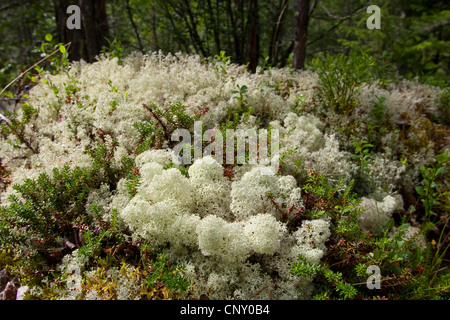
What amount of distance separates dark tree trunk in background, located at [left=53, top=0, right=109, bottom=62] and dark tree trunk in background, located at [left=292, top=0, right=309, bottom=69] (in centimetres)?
257

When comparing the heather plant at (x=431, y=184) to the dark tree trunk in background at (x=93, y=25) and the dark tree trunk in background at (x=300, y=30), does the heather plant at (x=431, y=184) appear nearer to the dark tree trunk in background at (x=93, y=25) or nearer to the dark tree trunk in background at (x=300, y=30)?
the dark tree trunk in background at (x=300, y=30)

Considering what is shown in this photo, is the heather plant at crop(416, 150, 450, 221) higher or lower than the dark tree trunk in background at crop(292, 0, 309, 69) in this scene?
lower

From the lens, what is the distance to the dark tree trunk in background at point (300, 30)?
3977 millimetres

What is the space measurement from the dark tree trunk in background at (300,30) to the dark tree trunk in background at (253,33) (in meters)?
1.12

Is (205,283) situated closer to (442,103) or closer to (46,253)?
(46,253)

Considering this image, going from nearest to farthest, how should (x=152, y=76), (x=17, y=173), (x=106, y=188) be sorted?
(x=106, y=188) < (x=17, y=173) < (x=152, y=76)

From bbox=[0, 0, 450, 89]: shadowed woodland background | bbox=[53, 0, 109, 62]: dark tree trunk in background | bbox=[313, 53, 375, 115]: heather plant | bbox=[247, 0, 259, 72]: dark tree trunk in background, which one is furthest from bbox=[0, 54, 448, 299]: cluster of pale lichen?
bbox=[247, 0, 259, 72]: dark tree trunk in background

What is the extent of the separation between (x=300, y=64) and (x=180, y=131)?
250 centimetres

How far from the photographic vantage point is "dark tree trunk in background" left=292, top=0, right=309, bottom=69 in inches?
157

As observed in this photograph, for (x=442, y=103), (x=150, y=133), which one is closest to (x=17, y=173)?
(x=150, y=133)

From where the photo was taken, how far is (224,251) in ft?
5.55

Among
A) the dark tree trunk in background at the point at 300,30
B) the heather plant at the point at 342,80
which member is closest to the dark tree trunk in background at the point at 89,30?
the dark tree trunk in background at the point at 300,30

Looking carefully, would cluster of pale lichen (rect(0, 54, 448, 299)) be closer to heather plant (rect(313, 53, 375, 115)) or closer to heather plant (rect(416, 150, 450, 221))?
heather plant (rect(313, 53, 375, 115))
